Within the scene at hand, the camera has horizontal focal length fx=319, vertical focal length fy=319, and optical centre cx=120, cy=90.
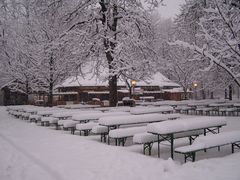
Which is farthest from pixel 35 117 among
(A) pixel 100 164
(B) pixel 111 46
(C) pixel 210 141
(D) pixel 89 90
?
(D) pixel 89 90

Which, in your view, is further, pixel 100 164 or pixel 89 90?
pixel 89 90

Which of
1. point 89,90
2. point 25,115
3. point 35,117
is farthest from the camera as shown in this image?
point 89,90

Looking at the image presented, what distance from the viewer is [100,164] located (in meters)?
8.05

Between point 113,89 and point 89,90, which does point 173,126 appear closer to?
point 113,89

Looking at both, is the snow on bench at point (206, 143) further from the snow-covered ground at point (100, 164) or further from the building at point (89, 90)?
the building at point (89, 90)

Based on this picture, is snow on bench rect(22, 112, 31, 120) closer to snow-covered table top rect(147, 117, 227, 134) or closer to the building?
the building

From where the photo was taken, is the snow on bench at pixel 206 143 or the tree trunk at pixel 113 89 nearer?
the snow on bench at pixel 206 143

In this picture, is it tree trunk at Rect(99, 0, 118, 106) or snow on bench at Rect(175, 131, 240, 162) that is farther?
tree trunk at Rect(99, 0, 118, 106)

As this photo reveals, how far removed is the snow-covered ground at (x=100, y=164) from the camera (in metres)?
6.90

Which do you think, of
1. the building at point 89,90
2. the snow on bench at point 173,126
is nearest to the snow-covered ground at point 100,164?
the snow on bench at point 173,126

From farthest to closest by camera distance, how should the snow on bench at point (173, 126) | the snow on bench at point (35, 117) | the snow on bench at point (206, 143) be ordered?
the snow on bench at point (35, 117), the snow on bench at point (173, 126), the snow on bench at point (206, 143)

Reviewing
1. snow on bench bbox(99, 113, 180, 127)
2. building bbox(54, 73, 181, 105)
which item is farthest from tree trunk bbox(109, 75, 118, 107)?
building bbox(54, 73, 181, 105)

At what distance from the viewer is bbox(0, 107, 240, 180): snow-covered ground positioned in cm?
690

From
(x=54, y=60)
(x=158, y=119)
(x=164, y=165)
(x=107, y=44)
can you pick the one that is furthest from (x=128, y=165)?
(x=54, y=60)
